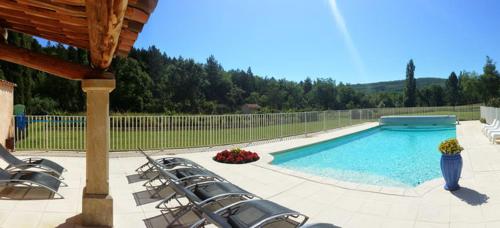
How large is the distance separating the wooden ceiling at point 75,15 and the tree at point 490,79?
132 ft

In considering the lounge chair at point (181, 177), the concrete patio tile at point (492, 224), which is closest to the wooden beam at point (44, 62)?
the lounge chair at point (181, 177)

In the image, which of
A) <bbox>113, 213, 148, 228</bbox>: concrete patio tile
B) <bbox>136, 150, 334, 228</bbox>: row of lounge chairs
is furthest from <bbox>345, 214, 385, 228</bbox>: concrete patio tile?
<bbox>113, 213, 148, 228</bbox>: concrete patio tile

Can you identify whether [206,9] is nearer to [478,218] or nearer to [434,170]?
[434,170]

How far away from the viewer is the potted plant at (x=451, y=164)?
5.47 m

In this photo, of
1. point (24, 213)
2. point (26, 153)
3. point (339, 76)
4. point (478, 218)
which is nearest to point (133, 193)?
point (24, 213)

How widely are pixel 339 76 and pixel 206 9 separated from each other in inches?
1737

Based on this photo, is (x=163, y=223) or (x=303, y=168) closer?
(x=163, y=223)

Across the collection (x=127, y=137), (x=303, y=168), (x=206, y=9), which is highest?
(x=206, y=9)

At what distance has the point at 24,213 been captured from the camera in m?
4.38

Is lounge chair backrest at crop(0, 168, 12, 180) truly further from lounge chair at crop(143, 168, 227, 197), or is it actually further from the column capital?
the column capital

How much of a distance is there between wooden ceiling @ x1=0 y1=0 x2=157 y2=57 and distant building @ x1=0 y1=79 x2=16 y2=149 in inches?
239

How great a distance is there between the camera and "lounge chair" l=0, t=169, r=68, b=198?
4.98m

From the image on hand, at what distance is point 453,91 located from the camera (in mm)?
58688

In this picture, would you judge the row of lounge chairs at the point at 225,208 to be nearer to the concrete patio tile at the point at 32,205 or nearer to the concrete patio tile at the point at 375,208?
the concrete patio tile at the point at 375,208
